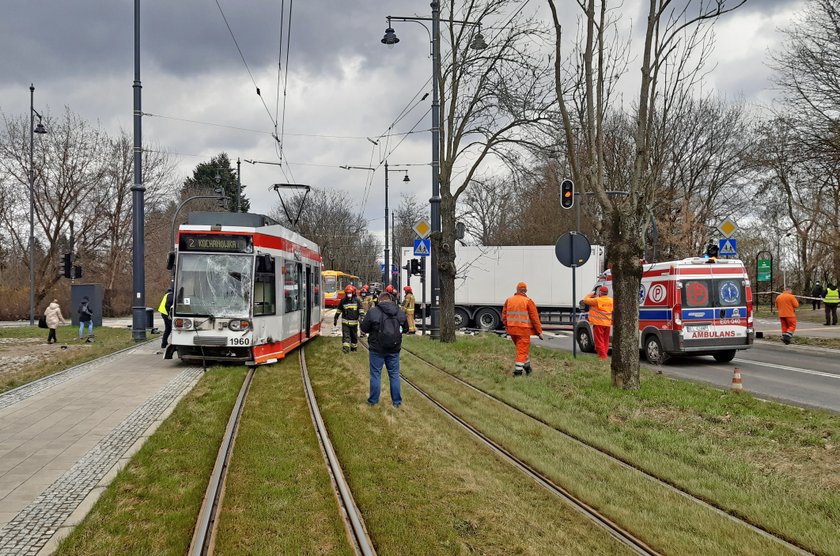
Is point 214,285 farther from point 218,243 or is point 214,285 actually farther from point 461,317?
point 461,317

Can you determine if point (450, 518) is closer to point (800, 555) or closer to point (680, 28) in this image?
point (800, 555)

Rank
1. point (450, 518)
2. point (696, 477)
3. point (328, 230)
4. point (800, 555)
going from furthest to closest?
point (328, 230) → point (696, 477) → point (450, 518) → point (800, 555)

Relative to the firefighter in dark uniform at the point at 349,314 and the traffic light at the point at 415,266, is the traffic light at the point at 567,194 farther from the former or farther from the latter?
the traffic light at the point at 415,266

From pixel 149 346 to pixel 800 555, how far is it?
59.5 feet

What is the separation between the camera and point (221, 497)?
5.61 metres

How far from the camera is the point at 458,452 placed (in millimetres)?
7227

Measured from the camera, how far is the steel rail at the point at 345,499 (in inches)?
183

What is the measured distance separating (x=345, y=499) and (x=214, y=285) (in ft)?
29.9

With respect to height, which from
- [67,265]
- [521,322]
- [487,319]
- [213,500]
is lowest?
[213,500]

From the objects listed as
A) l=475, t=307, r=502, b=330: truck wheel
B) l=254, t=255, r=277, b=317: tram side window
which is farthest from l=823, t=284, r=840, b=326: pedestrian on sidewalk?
l=254, t=255, r=277, b=317: tram side window

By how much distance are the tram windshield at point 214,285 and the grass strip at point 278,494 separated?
483cm

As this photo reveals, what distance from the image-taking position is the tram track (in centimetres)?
464

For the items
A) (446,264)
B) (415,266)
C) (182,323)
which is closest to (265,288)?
(182,323)

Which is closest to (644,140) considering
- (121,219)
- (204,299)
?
(204,299)
